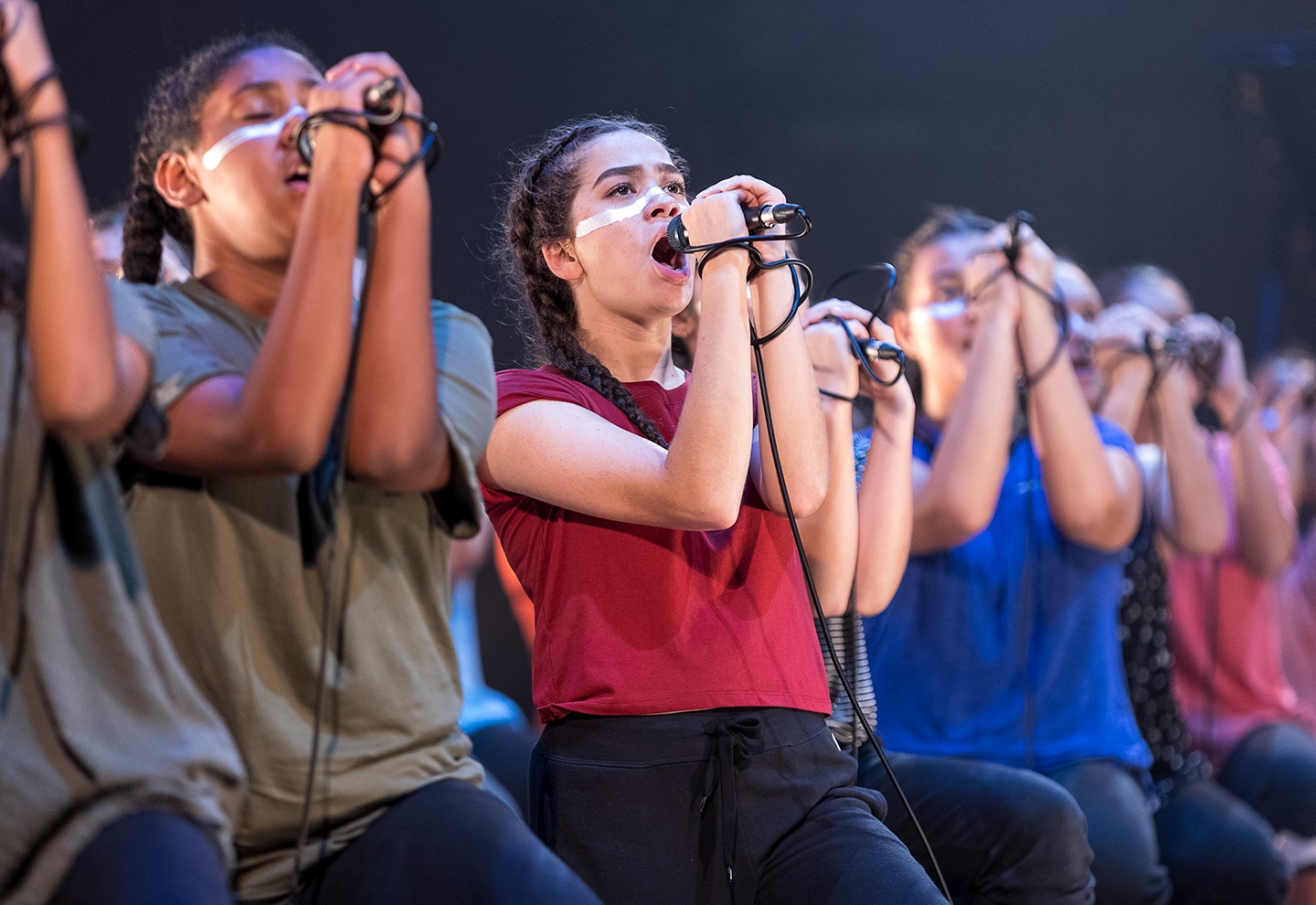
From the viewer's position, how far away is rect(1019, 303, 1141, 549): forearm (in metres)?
2.57

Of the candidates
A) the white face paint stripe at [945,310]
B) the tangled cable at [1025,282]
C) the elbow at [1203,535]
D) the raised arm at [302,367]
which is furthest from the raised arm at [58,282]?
the elbow at [1203,535]

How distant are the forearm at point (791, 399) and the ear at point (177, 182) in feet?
2.42

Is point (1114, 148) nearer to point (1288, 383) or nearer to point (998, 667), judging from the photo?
point (1288, 383)

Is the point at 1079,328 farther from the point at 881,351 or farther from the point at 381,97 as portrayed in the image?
the point at 381,97

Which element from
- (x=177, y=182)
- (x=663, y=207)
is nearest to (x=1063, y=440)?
(x=663, y=207)

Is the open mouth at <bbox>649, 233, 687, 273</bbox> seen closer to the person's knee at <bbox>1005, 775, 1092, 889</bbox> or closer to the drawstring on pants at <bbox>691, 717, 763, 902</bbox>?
the drawstring on pants at <bbox>691, 717, 763, 902</bbox>

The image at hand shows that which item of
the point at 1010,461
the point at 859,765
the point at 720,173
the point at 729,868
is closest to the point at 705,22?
the point at 720,173

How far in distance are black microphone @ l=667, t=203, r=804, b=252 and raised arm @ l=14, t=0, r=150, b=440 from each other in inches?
30.6

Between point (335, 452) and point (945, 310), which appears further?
point (945, 310)

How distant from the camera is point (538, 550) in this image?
1812 millimetres

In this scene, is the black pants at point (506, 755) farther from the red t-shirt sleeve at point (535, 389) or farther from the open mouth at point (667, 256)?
the open mouth at point (667, 256)

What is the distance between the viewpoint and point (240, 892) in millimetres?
1298

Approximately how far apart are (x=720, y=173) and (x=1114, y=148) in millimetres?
2021

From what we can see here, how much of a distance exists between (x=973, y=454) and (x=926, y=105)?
2358 mm
